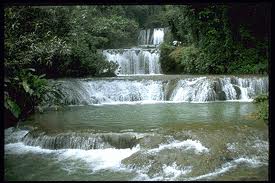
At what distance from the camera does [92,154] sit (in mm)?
8609

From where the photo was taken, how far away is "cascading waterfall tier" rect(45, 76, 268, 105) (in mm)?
Result: 15445

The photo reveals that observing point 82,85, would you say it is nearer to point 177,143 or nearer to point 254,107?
point 254,107

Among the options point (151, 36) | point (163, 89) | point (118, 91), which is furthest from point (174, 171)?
point (151, 36)

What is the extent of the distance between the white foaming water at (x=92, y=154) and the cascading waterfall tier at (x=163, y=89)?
626 cm

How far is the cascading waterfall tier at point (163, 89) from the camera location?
→ 608 inches

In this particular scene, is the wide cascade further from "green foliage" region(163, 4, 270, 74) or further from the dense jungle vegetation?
"green foliage" region(163, 4, 270, 74)

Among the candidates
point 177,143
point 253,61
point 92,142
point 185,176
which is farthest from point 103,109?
point 253,61

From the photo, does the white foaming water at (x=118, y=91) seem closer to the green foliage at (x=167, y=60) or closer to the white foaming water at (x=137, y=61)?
the green foliage at (x=167, y=60)

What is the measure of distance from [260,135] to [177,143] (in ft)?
6.17

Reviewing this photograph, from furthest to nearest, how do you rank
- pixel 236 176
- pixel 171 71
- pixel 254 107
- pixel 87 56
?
pixel 171 71 → pixel 87 56 → pixel 254 107 → pixel 236 176

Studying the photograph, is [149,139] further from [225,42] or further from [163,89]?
[225,42]

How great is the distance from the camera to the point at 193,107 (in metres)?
13.6

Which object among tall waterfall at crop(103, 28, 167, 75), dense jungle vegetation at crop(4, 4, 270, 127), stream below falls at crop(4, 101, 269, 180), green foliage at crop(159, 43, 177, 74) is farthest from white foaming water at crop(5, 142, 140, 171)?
tall waterfall at crop(103, 28, 167, 75)

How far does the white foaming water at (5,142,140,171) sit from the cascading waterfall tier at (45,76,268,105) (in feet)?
20.5
